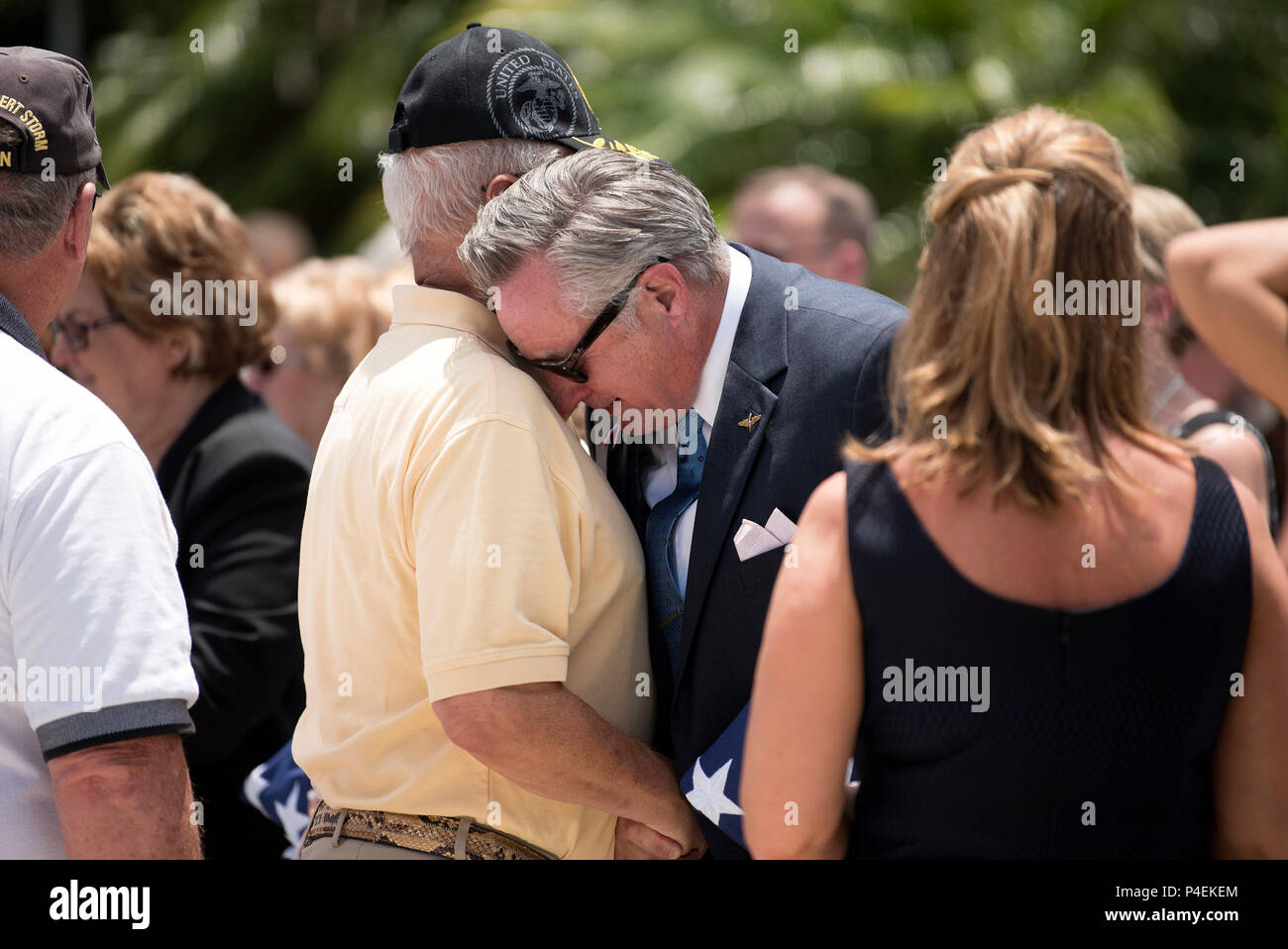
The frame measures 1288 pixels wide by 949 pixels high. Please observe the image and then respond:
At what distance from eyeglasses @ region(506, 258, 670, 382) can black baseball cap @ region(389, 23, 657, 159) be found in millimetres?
260

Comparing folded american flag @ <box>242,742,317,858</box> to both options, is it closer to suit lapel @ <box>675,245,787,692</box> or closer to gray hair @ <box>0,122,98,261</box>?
suit lapel @ <box>675,245,787,692</box>

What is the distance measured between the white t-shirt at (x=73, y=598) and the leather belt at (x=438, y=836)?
52cm

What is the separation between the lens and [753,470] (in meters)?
2.24

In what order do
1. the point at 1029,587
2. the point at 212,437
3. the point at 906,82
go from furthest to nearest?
the point at 906,82
the point at 212,437
the point at 1029,587

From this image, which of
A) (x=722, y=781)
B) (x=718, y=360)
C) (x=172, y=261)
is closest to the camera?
(x=722, y=781)

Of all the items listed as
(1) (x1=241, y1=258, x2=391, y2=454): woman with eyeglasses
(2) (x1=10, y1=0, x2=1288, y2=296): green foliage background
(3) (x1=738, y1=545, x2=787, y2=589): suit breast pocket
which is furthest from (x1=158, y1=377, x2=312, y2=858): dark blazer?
(2) (x1=10, y1=0, x2=1288, y2=296): green foliage background

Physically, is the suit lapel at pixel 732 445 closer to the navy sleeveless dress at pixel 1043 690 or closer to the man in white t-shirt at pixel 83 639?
the navy sleeveless dress at pixel 1043 690

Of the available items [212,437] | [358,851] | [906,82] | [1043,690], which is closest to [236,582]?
[212,437]

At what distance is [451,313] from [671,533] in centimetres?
54

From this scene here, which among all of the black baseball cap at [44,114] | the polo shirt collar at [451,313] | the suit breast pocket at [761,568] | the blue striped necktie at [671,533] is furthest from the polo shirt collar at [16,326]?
the suit breast pocket at [761,568]

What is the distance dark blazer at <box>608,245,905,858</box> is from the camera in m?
2.20

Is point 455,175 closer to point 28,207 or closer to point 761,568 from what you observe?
point 28,207
